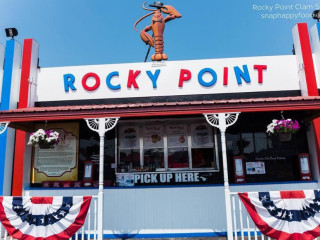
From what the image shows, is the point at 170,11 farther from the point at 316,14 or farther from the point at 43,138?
the point at 43,138

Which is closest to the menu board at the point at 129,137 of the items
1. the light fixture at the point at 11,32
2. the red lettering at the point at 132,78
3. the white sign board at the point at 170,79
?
the white sign board at the point at 170,79

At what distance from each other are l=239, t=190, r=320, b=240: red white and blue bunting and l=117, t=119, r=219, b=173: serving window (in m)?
2.23

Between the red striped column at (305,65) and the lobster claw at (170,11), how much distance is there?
3.74 metres

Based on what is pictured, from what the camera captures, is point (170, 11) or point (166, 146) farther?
point (170, 11)

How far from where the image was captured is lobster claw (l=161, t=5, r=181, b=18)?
895 cm

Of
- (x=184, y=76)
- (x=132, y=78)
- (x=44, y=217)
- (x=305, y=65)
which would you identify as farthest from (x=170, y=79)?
(x=44, y=217)

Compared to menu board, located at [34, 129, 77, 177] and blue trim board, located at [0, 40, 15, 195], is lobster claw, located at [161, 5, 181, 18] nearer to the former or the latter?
blue trim board, located at [0, 40, 15, 195]

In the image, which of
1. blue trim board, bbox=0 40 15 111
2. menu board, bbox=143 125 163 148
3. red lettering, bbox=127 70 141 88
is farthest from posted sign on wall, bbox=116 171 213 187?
blue trim board, bbox=0 40 15 111

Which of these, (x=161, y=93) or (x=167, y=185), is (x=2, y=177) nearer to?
(x=167, y=185)

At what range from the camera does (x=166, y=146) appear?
7906 millimetres

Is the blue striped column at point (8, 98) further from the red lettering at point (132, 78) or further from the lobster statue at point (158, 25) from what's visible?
the lobster statue at point (158, 25)

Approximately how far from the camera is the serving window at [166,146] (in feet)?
25.5

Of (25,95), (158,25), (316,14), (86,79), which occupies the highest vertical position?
(158,25)

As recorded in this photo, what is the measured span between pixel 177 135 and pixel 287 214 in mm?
3578
